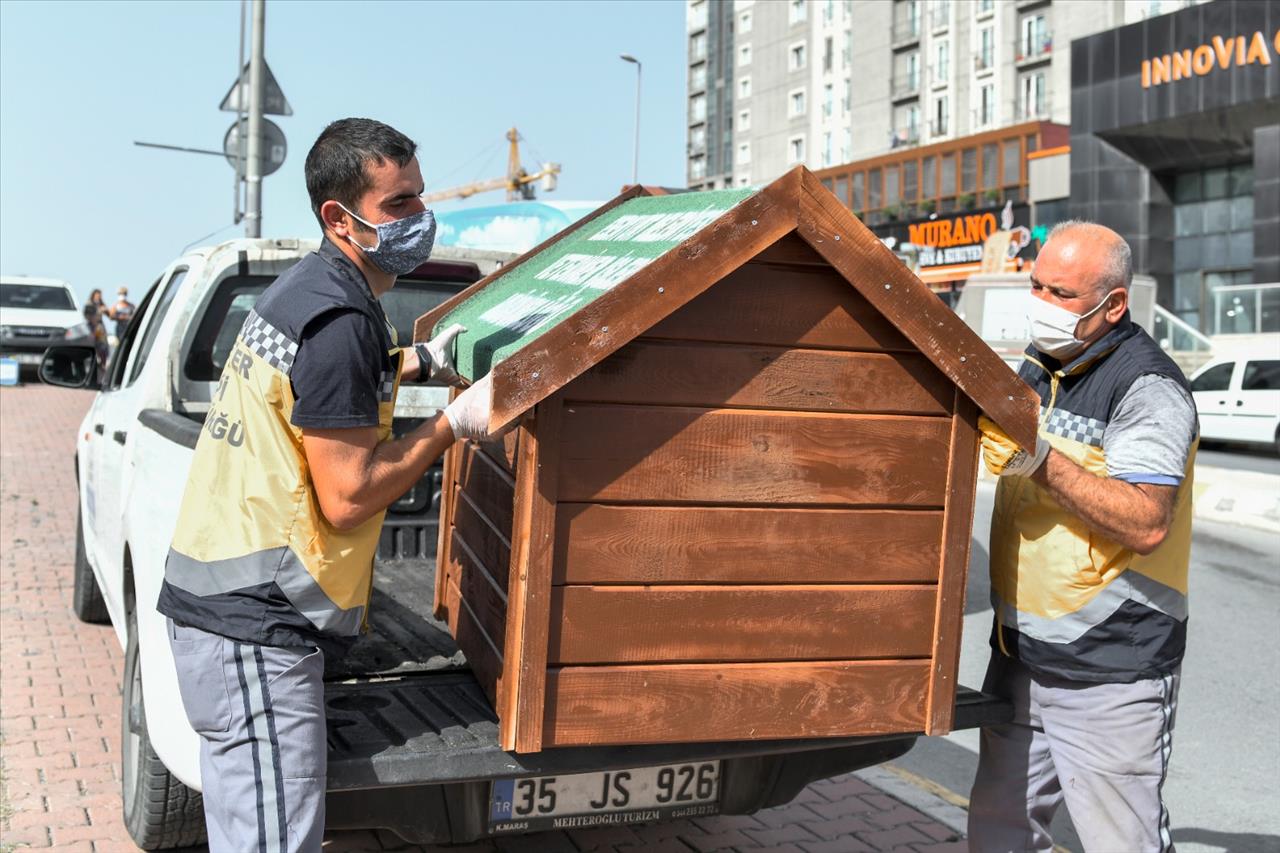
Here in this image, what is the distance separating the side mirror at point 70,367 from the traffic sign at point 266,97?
7966 mm

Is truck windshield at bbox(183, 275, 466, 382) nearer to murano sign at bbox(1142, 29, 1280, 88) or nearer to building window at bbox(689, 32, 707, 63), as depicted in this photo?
murano sign at bbox(1142, 29, 1280, 88)

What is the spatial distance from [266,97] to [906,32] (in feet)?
163

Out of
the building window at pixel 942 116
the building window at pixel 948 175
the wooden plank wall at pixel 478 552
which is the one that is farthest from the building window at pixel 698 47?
the wooden plank wall at pixel 478 552

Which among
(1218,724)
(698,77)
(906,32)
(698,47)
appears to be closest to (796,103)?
(906,32)

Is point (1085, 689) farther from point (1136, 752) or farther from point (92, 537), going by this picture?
point (92, 537)

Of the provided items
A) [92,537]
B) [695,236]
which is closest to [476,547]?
[695,236]

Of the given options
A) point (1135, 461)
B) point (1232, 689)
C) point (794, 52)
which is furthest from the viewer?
point (794, 52)

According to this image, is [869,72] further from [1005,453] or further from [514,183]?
[1005,453]

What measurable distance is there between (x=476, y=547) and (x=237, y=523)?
2.68 feet

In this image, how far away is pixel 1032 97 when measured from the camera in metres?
52.0

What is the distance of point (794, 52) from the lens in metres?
69.7

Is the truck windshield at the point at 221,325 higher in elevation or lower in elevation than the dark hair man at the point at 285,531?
higher

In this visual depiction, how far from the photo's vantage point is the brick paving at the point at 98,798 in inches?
176

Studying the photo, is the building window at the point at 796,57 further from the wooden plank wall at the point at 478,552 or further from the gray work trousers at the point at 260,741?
the gray work trousers at the point at 260,741
